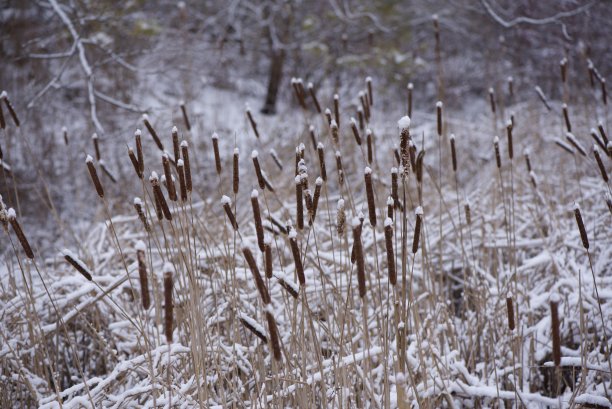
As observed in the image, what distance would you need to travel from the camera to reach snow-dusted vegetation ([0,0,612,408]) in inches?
51.0

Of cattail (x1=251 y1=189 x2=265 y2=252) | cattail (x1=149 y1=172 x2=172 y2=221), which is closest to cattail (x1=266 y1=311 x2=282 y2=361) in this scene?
cattail (x1=251 y1=189 x2=265 y2=252)

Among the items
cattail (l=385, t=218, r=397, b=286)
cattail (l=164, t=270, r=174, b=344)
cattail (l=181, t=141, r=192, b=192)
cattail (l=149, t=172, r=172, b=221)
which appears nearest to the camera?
cattail (l=164, t=270, r=174, b=344)

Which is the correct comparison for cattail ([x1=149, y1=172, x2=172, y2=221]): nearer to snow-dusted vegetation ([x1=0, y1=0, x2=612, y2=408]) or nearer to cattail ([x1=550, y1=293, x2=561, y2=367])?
snow-dusted vegetation ([x1=0, y1=0, x2=612, y2=408])

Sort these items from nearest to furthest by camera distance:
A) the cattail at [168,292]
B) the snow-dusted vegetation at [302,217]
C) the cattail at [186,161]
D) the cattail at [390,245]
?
1. the cattail at [168,292]
2. the cattail at [390,245]
3. the cattail at [186,161]
4. the snow-dusted vegetation at [302,217]

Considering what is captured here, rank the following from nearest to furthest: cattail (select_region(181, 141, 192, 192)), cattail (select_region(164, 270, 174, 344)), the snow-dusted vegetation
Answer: cattail (select_region(164, 270, 174, 344)) → cattail (select_region(181, 141, 192, 192)) → the snow-dusted vegetation

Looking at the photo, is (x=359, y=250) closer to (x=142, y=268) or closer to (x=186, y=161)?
(x=142, y=268)

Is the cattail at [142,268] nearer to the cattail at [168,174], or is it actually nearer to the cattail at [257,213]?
the cattail at [257,213]

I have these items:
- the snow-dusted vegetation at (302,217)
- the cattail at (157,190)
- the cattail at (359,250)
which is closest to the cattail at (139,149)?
the snow-dusted vegetation at (302,217)

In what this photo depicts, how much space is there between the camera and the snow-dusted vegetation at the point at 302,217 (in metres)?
1.30

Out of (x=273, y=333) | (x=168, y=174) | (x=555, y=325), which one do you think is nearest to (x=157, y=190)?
(x=168, y=174)

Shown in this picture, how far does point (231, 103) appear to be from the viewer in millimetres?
8172

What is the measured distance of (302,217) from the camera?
110cm

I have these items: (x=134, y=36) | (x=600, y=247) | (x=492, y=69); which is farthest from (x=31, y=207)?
(x=492, y=69)

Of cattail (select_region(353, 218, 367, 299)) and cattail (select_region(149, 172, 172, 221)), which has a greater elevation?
cattail (select_region(149, 172, 172, 221))
